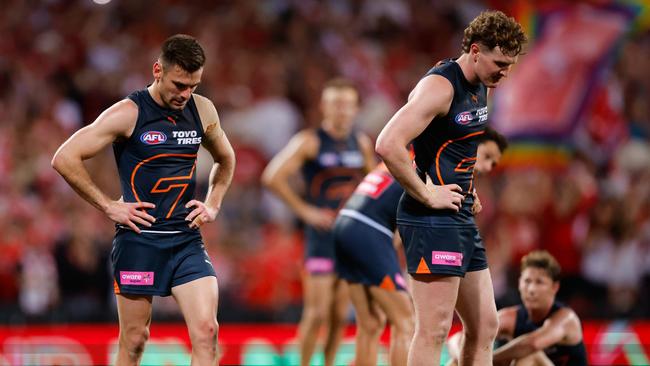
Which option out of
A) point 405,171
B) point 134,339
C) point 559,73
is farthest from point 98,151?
point 559,73

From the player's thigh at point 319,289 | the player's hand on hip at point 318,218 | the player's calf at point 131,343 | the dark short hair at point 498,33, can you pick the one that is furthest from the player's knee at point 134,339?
the player's hand on hip at point 318,218

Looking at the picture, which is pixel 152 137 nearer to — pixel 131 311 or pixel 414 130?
pixel 131 311

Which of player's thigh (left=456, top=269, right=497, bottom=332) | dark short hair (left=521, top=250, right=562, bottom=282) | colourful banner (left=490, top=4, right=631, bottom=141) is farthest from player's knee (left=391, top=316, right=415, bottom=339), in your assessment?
colourful banner (left=490, top=4, right=631, bottom=141)

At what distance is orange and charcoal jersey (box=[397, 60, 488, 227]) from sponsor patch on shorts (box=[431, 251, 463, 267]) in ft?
0.60

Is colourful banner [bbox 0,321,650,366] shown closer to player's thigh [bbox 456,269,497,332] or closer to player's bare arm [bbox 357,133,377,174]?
player's bare arm [bbox 357,133,377,174]

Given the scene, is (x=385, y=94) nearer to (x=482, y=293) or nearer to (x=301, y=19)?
(x=301, y=19)

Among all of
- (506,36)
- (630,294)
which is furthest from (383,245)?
(630,294)

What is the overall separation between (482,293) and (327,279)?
3560mm

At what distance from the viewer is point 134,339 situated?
6.37m

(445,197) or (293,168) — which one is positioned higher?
(293,168)

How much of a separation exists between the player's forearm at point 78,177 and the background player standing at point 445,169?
177cm

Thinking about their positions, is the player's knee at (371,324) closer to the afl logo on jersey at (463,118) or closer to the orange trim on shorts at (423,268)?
the orange trim on shorts at (423,268)

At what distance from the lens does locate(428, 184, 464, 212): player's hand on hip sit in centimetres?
601

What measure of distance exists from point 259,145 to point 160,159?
7506 millimetres
